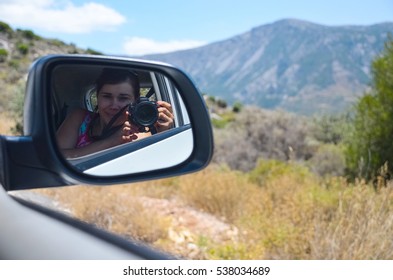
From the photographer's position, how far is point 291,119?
1533 cm

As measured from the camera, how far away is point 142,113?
168cm

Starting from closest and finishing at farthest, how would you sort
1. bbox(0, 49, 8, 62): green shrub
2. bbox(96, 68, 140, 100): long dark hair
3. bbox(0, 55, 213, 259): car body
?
bbox(0, 55, 213, 259): car body < bbox(96, 68, 140, 100): long dark hair < bbox(0, 49, 8, 62): green shrub

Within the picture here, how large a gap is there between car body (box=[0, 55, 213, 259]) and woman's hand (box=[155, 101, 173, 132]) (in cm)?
4

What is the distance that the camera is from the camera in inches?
65.1

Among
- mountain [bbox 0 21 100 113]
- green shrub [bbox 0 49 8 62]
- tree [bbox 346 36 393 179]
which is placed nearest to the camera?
tree [bbox 346 36 393 179]

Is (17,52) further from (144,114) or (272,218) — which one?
(144,114)

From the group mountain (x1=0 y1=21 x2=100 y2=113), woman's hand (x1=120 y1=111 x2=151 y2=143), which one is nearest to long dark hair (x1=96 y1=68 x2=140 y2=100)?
woman's hand (x1=120 y1=111 x2=151 y2=143)

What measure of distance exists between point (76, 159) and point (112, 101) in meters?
0.22

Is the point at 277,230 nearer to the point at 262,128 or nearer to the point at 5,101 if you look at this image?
the point at 5,101

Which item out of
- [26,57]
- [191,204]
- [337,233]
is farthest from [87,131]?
[26,57]

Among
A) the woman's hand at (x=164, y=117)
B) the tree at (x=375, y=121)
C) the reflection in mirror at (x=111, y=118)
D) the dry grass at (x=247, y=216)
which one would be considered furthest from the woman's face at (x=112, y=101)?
the tree at (x=375, y=121)

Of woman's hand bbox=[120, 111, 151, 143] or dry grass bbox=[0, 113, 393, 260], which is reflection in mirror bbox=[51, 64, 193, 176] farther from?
dry grass bbox=[0, 113, 393, 260]

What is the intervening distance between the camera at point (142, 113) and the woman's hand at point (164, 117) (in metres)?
0.03

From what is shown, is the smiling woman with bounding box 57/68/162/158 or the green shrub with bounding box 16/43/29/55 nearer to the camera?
the smiling woman with bounding box 57/68/162/158
